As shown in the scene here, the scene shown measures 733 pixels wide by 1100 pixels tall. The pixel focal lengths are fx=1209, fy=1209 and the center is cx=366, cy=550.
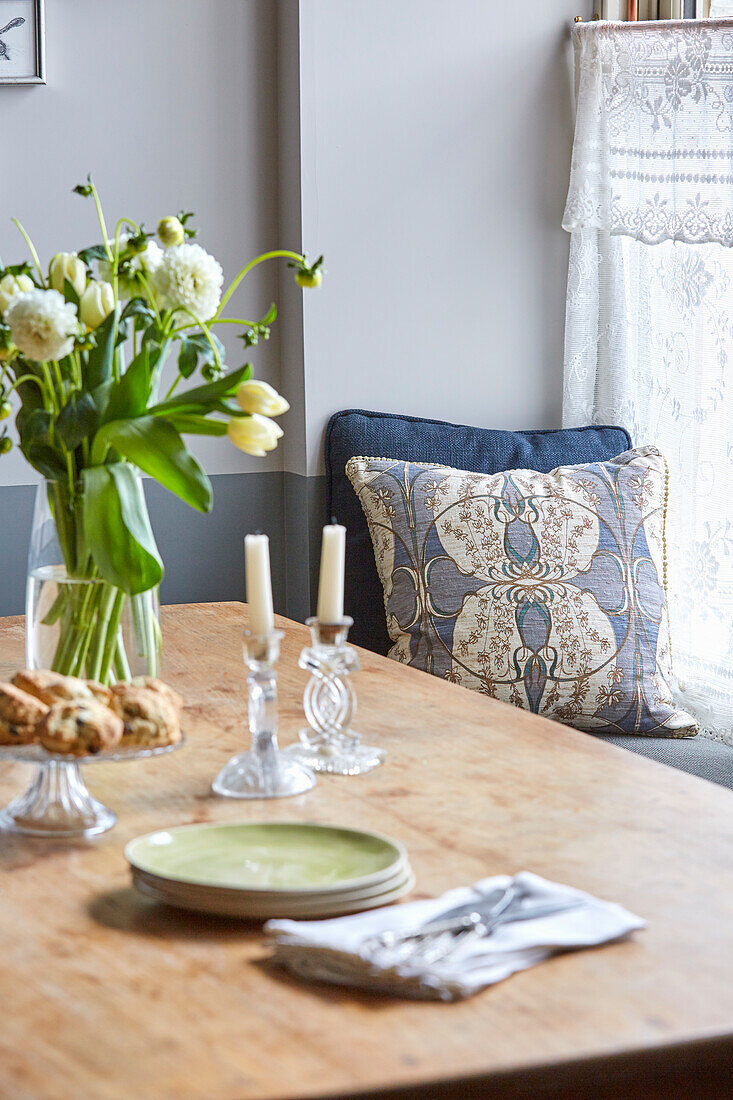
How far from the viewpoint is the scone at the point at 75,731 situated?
0.98 meters

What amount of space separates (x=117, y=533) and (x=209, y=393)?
16 cm

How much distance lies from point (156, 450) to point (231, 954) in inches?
19.2

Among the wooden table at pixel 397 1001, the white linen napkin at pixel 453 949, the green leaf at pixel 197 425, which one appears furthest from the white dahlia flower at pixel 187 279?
the white linen napkin at pixel 453 949

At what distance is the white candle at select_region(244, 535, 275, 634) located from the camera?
112cm

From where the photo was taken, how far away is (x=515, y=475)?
2.43m

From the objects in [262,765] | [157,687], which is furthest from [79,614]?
[262,765]

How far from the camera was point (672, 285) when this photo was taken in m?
2.60

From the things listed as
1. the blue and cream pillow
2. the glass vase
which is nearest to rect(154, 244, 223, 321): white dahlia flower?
the glass vase

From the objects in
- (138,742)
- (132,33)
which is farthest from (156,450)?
(132,33)

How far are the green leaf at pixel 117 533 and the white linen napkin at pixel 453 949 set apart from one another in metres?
0.41

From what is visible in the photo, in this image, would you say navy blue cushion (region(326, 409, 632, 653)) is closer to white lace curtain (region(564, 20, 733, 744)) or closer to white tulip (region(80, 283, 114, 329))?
white lace curtain (region(564, 20, 733, 744))

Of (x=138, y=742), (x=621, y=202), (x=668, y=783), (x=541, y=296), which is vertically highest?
(x=621, y=202)

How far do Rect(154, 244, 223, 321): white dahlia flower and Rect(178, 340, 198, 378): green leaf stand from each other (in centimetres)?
4

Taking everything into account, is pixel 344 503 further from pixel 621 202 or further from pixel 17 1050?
pixel 17 1050
